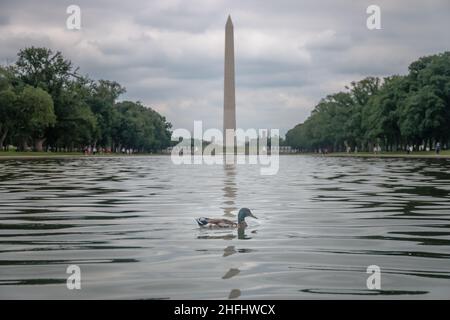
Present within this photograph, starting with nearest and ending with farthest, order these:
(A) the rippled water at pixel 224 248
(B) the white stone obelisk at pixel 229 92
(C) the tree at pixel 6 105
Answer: (A) the rippled water at pixel 224 248 < (B) the white stone obelisk at pixel 229 92 < (C) the tree at pixel 6 105

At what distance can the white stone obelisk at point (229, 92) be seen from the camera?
254ft

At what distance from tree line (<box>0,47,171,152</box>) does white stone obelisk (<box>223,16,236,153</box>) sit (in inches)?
1026

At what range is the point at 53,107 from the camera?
101 metres

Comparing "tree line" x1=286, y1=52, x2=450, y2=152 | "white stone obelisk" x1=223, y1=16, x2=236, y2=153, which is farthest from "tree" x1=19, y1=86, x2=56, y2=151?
"tree line" x1=286, y1=52, x2=450, y2=152

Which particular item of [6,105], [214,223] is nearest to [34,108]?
[6,105]

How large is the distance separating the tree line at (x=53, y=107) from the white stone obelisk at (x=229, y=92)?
26.1 meters

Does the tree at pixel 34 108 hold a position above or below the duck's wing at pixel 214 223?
above

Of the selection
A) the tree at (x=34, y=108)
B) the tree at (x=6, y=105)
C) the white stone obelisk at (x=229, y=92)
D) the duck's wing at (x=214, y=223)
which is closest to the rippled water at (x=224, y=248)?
the duck's wing at (x=214, y=223)

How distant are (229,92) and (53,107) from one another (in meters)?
31.1

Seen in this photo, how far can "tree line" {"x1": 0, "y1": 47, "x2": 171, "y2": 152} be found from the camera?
310ft

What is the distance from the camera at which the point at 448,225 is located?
14227 millimetres

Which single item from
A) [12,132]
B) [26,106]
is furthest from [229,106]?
[12,132]

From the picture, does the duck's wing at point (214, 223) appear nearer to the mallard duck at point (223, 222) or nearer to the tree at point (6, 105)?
the mallard duck at point (223, 222)
